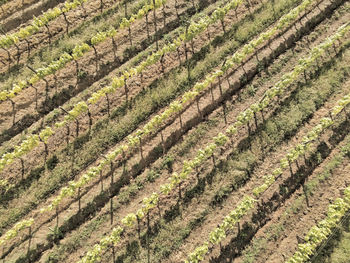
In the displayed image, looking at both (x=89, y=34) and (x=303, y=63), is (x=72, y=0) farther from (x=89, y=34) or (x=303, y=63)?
(x=303, y=63)

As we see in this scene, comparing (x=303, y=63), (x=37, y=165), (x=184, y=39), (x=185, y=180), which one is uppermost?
(x=184, y=39)

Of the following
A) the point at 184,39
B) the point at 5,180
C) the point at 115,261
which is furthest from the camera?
the point at 184,39

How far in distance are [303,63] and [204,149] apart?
7.50 meters

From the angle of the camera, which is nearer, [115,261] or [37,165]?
[115,261]

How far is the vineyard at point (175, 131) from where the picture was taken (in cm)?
1272

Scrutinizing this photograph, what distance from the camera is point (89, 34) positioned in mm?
16359

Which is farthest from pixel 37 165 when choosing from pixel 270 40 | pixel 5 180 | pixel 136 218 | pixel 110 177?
pixel 270 40

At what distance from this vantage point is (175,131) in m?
14.5

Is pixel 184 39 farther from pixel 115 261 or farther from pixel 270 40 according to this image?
pixel 115 261

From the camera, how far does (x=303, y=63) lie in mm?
15305

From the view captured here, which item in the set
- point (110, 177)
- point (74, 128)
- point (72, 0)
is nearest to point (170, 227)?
point (110, 177)

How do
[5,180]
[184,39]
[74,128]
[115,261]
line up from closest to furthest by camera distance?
[115,261], [5,180], [74,128], [184,39]

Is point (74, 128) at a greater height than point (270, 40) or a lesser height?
lesser

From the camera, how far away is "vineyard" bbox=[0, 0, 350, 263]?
12.7m
